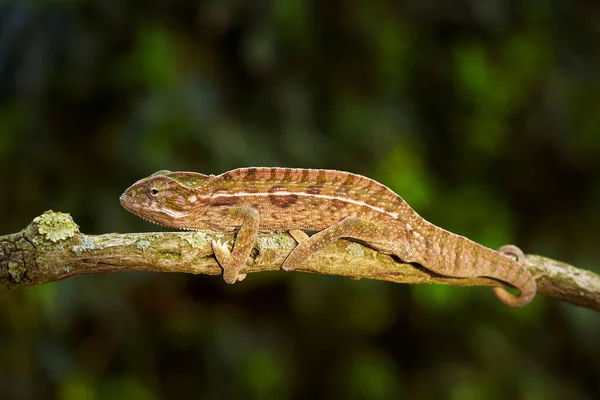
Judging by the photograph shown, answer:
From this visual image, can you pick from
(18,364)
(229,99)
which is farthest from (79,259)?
(229,99)

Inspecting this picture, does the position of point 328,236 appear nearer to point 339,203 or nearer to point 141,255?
point 339,203

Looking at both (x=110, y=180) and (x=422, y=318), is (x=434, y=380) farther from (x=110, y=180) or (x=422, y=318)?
(x=110, y=180)

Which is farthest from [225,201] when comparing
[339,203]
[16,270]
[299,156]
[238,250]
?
[299,156]

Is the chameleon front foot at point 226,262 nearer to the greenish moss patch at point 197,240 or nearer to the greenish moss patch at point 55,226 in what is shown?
the greenish moss patch at point 197,240

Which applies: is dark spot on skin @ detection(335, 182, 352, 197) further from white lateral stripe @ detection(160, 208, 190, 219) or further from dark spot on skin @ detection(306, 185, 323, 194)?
white lateral stripe @ detection(160, 208, 190, 219)

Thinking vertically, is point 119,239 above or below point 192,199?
below

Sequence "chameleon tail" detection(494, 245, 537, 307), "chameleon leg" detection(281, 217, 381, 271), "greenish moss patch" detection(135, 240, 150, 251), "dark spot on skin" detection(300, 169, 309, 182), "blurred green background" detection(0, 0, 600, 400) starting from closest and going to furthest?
"greenish moss patch" detection(135, 240, 150, 251)
"chameleon leg" detection(281, 217, 381, 271)
"dark spot on skin" detection(300, 169, 309, 182)
"chameleon tail" detection(494, 245, 537, 307)
"blurred green background" detection(0, 0, 600, 400)

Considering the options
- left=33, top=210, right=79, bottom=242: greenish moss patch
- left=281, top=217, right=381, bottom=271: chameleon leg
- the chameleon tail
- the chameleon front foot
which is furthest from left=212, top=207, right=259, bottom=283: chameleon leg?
the chameleon tail
